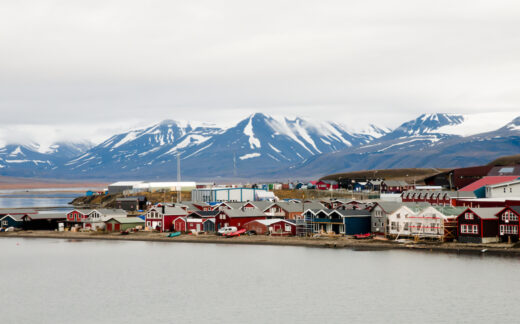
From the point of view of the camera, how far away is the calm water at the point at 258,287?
38.6m

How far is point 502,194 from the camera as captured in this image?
82.5 meters

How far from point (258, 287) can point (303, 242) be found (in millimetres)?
20124

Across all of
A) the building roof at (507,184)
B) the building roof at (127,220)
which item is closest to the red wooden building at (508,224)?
the building roof at (507,184)

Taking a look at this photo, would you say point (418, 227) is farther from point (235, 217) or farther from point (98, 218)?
point (98, 218)

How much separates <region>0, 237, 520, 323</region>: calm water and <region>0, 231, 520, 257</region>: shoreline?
2.04 meters

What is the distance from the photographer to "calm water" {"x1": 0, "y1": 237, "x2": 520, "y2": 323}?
38594 millimetres

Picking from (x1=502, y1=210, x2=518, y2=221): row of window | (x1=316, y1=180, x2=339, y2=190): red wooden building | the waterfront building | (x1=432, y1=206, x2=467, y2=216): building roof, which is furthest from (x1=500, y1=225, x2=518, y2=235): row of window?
(x1=316, y1=180, x2=339, y2=190): red wooden building

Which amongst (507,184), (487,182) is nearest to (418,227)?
(507,184)

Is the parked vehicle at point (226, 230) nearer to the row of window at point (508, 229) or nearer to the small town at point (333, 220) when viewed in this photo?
the small town at point (333, 220)

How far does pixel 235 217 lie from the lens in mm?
74938

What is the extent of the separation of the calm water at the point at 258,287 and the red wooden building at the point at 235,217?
31.3ft

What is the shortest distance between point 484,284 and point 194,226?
38886 millimetres

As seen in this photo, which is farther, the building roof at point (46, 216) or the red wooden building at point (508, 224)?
the building roof at point (46, 216)

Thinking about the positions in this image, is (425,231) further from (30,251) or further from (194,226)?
(30,251)
